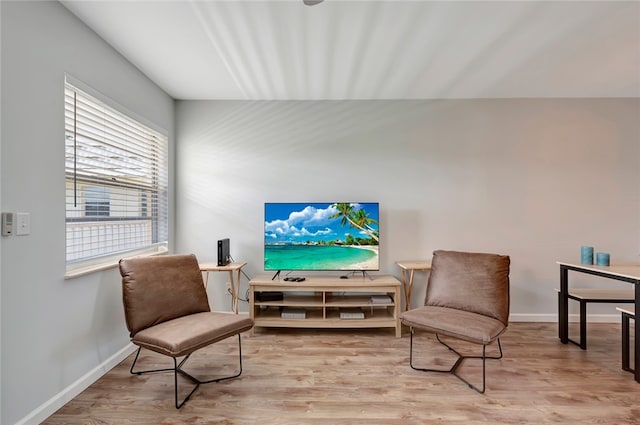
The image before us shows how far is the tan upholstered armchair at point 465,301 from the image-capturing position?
6.81 feet

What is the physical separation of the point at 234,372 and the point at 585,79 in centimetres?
406

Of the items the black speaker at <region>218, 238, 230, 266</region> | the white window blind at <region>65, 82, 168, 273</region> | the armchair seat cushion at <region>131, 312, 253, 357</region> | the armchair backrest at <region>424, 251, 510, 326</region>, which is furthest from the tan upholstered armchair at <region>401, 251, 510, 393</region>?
the white window blind at <region>65, 82, 168, 273</region>

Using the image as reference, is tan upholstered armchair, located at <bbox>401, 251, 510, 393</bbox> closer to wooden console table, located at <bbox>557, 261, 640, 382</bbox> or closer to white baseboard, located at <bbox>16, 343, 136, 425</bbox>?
wooden console table, located at <bbox>557, 261, 640, 382</bbox>

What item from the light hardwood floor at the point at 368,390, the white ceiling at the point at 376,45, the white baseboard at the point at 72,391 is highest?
the white ceiling at the point at 376,45

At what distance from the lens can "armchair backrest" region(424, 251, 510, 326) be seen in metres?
2.30

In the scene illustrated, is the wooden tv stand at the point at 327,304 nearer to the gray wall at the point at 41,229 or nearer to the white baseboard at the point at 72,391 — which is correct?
the white baseboard at the point at 72,391

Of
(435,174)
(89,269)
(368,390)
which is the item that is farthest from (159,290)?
(435,174)

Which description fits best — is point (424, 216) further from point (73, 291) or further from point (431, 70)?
point (73, 291)

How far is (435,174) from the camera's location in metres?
3.30

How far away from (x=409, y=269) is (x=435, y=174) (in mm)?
1105

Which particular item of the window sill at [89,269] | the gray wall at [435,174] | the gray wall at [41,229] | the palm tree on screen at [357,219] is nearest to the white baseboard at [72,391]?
the gray wall at [41,229]

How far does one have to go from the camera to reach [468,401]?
1.89 meters

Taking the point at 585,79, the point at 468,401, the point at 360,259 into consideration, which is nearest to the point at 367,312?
the point at 360,259

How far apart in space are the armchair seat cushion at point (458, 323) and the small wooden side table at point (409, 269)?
0.59m
